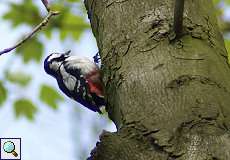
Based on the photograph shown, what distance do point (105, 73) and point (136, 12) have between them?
196 mm

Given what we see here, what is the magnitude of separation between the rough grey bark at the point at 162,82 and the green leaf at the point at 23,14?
0.93 metres

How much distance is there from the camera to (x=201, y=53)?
1369 mm

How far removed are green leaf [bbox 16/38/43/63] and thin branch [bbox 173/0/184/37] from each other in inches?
49.1

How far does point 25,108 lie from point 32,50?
40 cm

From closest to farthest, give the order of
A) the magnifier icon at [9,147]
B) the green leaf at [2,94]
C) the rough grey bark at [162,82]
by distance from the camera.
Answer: the rough grey bark at [162,82]
the magnifier icon at [9,147]
the green leaf at [2,94]

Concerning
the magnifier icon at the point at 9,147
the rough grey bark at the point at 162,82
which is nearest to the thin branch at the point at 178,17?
the rough grey bark at the point at 162,82

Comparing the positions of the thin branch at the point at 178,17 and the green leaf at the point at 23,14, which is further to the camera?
the green leaf at the point at 23,14

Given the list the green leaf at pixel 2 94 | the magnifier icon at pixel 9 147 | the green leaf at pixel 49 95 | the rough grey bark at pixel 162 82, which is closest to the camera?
the rough grey bark at pixel 162 82

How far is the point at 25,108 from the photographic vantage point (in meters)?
2.80

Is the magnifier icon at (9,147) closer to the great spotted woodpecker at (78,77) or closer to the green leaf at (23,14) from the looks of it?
the great spotted woodpecker at (78,77)

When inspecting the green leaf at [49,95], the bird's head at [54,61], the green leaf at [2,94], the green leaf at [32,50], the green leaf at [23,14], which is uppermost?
the green leaf at [23,14]

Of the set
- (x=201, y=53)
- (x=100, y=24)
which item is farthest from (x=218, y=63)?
(x=100, y=24)

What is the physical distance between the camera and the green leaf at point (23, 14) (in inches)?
100.0

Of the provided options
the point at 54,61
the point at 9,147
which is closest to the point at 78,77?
the point at 54,61
